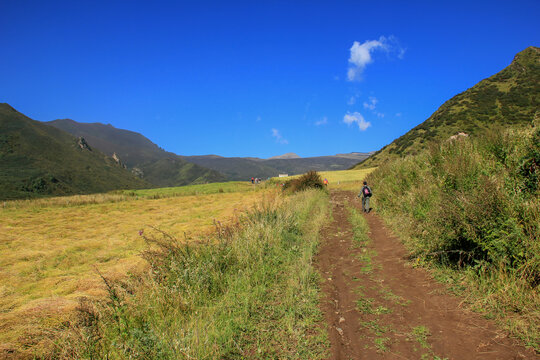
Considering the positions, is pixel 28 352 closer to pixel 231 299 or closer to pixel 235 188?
pixel 231 299

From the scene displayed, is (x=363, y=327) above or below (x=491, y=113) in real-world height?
below

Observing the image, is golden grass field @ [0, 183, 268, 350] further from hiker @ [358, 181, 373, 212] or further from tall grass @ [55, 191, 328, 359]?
hiker @ [358, 181, 373, 212]

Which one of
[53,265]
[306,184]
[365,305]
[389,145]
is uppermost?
[389,145]

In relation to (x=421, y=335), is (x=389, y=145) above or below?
above

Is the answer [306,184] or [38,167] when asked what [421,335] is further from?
[38,167]

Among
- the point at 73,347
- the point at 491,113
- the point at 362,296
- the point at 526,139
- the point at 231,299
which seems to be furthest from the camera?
the point at 491,113

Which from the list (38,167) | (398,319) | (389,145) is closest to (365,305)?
(398,319)

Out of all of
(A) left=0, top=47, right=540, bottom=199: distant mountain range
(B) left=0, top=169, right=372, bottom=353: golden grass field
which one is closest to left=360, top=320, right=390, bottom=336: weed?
(B) left=0, top=169, right=372, bottom=353: golden grass field

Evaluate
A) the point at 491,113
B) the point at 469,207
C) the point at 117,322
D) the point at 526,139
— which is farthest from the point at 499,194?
the point at 491,113

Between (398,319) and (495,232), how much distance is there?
2.15 meters

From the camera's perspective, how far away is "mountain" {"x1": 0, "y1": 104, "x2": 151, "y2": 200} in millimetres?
78125

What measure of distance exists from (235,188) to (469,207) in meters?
32.7

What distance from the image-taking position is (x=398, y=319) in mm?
3834

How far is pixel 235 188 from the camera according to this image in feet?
119
